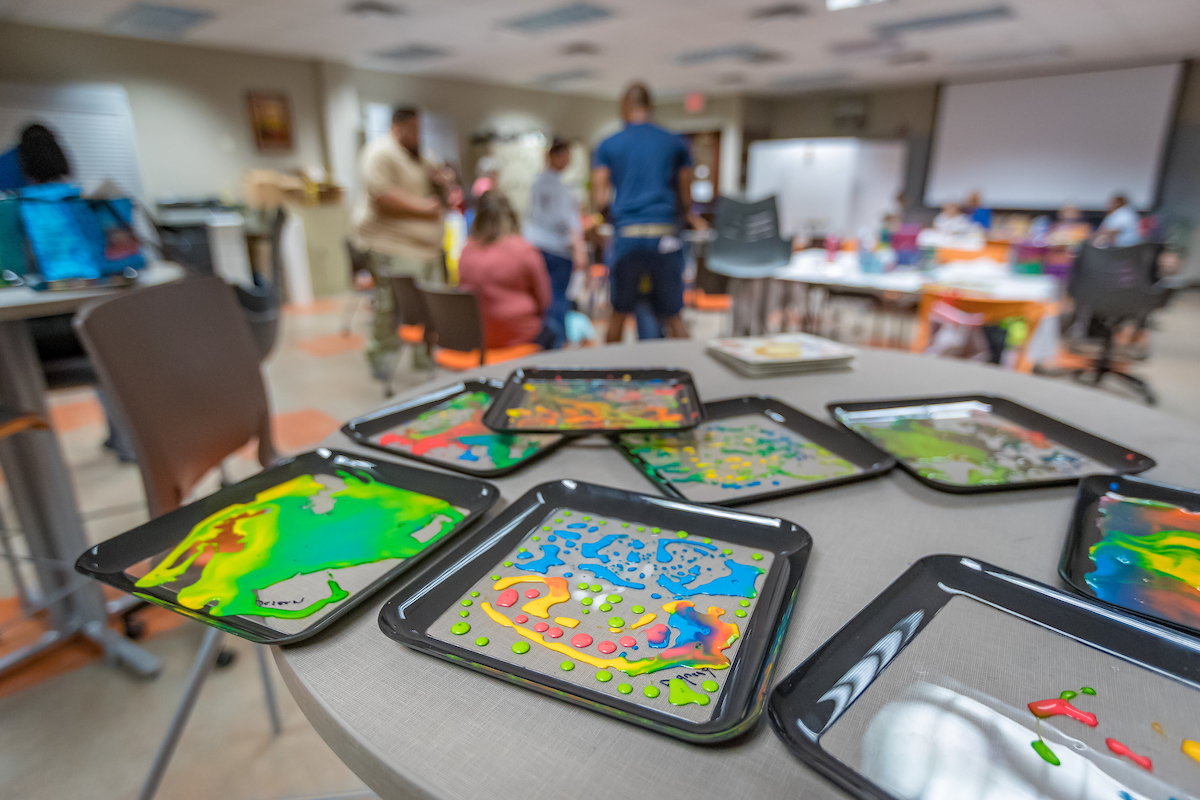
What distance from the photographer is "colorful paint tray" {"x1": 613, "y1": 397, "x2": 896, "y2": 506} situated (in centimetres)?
75

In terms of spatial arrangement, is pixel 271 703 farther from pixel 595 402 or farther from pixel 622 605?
pixel 622 605

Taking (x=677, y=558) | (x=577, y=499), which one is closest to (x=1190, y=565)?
(x=677, y=558)

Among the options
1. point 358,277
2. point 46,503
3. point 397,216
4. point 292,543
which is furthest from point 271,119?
point 292,543

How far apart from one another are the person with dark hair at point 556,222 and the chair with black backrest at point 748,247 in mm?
858

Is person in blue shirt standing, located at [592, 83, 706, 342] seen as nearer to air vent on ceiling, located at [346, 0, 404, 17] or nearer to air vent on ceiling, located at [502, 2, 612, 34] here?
air vent on ceiling, located at [502, 2, 612, 34]

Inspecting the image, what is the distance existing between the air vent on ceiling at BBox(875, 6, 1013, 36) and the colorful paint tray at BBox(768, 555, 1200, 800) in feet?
22.5

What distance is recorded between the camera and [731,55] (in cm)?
764

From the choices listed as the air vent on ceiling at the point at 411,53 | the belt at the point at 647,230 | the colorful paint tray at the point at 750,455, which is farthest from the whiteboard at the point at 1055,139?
the colorful paint tray at the point at 750,455

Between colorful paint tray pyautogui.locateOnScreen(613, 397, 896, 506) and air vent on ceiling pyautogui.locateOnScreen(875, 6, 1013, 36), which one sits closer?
colorful paint tray pyautogui.locateOnScreen(613, 397, 896, 506)

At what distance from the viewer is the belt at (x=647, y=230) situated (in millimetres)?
2988

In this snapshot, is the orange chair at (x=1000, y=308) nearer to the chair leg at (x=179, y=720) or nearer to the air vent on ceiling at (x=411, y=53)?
the chair leg at (x=179, y=720)

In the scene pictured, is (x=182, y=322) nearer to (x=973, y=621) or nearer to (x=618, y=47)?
(x=973, y=621)

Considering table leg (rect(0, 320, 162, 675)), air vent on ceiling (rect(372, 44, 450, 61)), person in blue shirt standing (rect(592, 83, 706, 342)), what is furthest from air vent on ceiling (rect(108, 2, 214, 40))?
table leg (rect(0, 320, 162, 675))

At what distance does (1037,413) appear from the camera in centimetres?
95
